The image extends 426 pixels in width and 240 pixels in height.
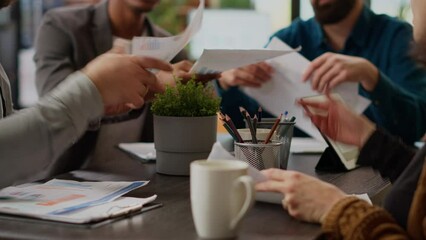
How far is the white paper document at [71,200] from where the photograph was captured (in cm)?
100

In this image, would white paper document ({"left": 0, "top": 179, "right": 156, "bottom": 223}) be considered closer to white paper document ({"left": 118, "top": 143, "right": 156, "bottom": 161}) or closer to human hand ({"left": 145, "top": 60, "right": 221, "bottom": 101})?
human hand ({"left": 145, "top": 60, "right": 221, "bottom": 101})

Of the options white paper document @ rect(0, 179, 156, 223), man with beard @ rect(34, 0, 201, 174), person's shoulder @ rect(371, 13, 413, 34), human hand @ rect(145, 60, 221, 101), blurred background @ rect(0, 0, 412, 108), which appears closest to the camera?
white paper document @ rect(0, 179, 156, 223)

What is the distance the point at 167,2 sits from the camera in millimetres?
4121

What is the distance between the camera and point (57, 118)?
1127mm

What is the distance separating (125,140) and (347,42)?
97 cm

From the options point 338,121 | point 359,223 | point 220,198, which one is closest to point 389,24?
point 338,121

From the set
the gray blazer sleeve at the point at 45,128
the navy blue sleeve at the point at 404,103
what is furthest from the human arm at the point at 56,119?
the navy blue sleeve at the point at 404,103

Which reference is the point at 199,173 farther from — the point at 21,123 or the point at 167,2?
the point at 167,2

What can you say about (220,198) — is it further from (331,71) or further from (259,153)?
(331,71)

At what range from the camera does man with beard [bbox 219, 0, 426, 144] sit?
1.93 metres

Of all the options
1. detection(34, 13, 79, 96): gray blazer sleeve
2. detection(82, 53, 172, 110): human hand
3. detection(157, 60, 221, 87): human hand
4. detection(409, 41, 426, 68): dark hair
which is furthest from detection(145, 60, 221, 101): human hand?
detection(34, 13, 79, 96): gray blazer sleeve

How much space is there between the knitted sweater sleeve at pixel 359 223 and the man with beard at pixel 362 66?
0.90m

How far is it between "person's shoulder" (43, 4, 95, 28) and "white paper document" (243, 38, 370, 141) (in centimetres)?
101

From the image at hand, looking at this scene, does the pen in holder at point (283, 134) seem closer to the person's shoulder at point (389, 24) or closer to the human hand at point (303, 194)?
the human hand at point (303, 194)
